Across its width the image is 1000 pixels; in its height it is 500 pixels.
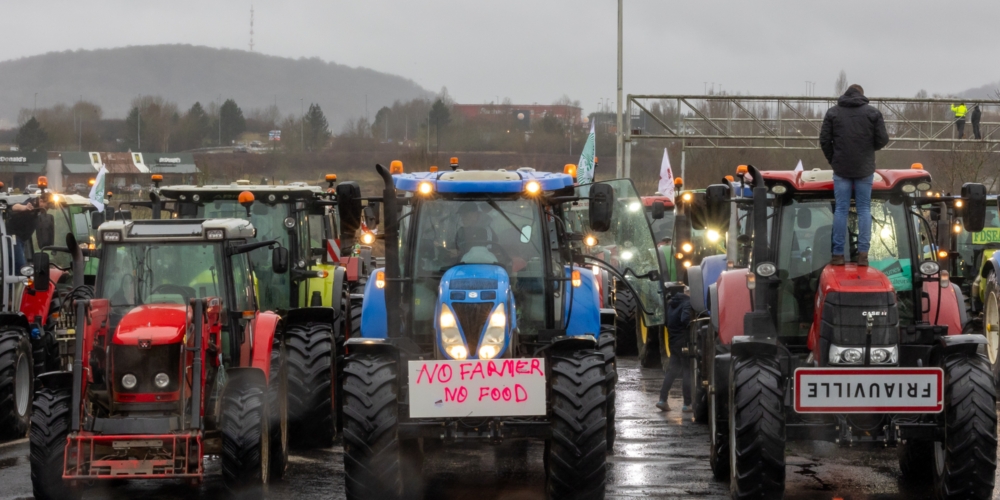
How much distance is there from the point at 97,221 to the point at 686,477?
7.29 metres

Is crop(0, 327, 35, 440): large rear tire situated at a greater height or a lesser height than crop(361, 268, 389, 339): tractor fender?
lesser

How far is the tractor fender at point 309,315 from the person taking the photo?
1150cm

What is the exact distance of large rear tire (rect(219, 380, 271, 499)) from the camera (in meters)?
8.70

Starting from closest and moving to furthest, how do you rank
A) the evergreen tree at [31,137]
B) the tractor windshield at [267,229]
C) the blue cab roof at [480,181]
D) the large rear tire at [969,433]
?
1. the large rear tire at [969,433]
2. the blue cab roof at [480,181]
3. the tractor windshield at [267,229]
4. the evergreen tree at [31,137]

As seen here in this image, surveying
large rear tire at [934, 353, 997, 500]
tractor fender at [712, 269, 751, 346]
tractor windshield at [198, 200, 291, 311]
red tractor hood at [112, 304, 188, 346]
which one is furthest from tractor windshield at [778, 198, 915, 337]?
tractor windshield at [198, 200, 291, 311]

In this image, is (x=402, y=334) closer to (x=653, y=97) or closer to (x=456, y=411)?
(x=456, y=411)

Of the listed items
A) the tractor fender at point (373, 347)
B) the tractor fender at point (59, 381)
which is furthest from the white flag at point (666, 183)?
the tractor fender at point (59, 381)

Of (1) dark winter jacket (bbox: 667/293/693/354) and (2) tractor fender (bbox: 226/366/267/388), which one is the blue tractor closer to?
(2) tractor fender (bbox: 226/366/267/388)

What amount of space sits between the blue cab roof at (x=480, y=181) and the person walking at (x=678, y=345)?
4.25 metres

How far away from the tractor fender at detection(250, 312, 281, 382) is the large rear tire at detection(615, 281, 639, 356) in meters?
8.57

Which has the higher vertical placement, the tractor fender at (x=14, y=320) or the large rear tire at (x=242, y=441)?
the tractor fender at (x=14, y=320)

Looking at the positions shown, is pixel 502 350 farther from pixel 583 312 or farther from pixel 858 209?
pixel 858 209

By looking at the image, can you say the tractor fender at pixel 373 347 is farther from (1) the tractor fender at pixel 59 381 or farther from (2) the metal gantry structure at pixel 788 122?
(2) the metal gantry structure at pixel 788 122

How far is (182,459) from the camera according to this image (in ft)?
27.6
